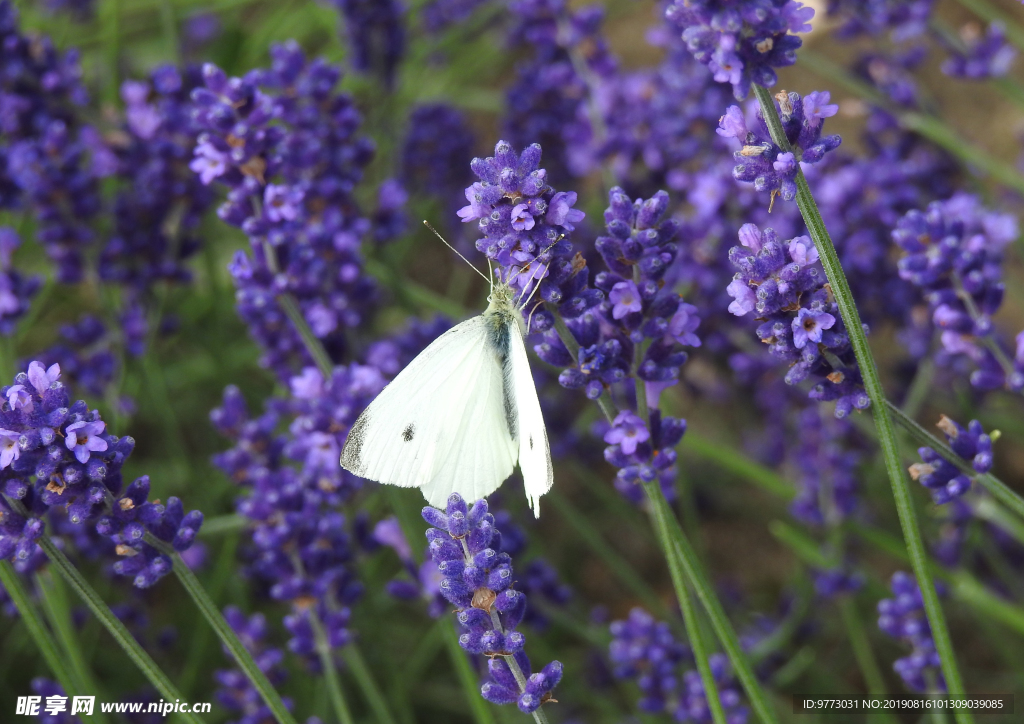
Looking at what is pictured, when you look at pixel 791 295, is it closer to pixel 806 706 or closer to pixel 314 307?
pixel 314 307

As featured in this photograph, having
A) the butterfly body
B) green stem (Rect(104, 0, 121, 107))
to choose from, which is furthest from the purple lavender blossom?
green stem (Rect(104, 0, 121, 107))

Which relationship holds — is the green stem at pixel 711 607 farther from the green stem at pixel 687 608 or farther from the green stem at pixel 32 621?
the green stem at pixel 32 621

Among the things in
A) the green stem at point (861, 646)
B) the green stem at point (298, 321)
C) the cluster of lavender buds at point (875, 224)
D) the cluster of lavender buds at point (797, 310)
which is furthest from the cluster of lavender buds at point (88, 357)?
the green stem at point (861, 646)

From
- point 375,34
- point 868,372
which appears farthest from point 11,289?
point 868,372

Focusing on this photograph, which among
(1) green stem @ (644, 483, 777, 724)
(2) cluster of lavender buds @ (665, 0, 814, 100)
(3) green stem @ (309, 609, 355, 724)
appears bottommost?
(3) green stem @ (309, 609, 355, 724)

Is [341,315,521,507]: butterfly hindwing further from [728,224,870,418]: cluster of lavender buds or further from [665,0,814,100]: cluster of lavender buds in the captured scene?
[665,0,814,100]: cluster of lavender buds

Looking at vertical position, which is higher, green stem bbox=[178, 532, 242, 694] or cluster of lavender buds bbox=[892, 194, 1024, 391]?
cluster of lavender buds bbox=[892, 194, 1024, 391]
